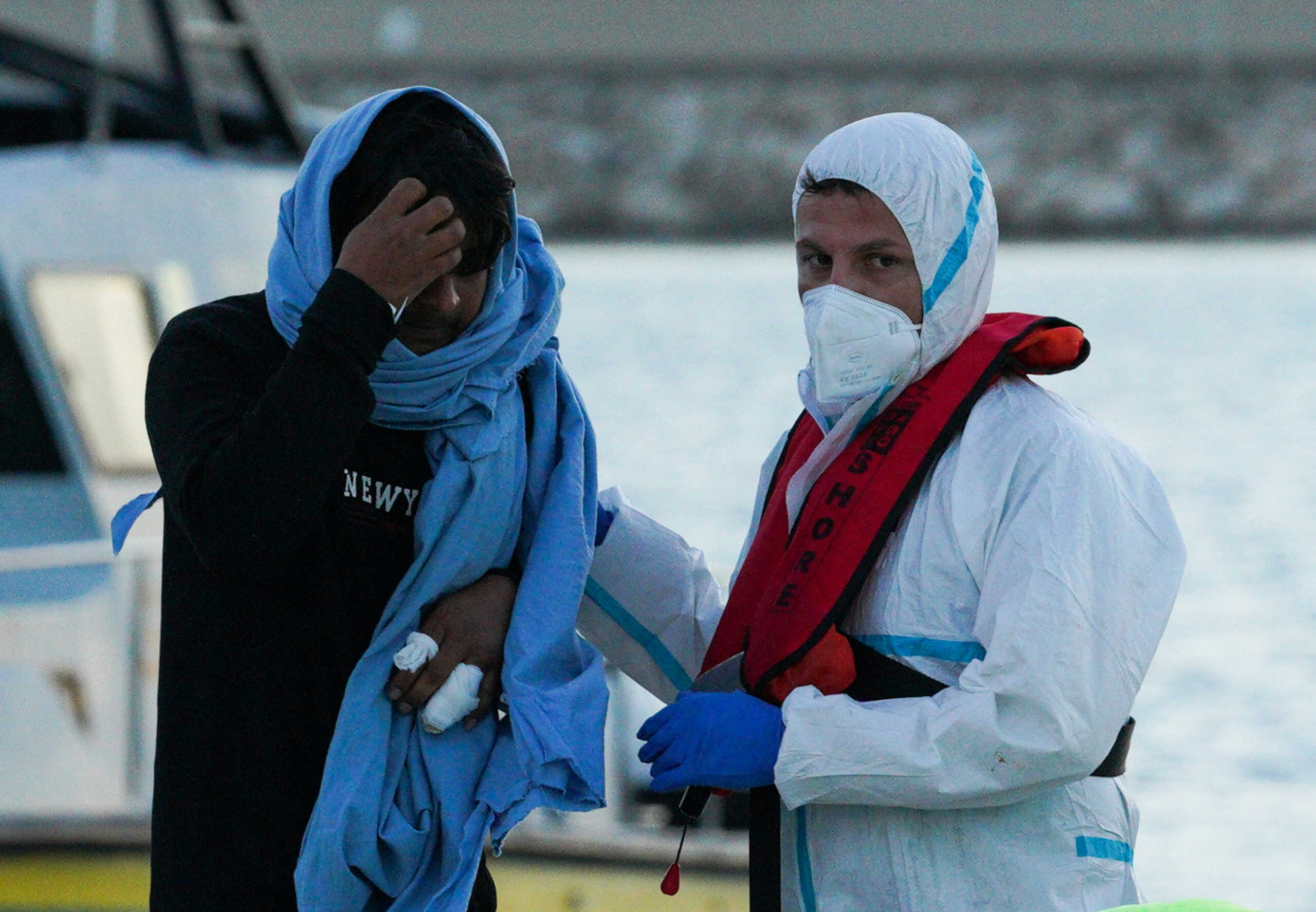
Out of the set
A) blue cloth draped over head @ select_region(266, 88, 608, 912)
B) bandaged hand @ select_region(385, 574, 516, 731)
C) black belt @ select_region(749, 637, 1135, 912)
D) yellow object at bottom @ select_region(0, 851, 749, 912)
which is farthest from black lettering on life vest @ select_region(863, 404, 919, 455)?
yellow object at bottom @ select_region(0, 851, 749, 912)

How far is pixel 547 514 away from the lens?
191 centimetres

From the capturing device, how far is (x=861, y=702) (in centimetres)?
188

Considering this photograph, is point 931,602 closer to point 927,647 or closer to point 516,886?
point 927,647

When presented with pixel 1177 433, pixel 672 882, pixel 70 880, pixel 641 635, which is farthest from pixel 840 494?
pixel 1177 433

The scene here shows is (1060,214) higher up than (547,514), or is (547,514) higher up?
(547,514)

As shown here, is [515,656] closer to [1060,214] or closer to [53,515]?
[53,515]

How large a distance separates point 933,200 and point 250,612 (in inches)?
33.3

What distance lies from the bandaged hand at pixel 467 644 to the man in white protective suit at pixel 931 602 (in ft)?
0.74

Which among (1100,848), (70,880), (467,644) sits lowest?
(70,880)

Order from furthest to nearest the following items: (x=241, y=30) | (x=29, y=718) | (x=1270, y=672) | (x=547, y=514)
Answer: (x=1270, y=672) → (x=241, y=30) → (x=29, y=718) → (x=547, y=514)

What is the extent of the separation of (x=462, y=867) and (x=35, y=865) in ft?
9.00

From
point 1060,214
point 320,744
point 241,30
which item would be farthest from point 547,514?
point 1060,214

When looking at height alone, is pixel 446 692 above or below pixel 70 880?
above

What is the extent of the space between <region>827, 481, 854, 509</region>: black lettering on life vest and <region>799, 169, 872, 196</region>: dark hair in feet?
1.07
